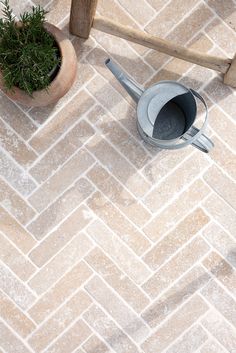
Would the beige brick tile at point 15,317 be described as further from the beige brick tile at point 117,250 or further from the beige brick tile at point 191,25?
the beige brick tile at point 191,25

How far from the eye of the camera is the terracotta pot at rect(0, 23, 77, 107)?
2.27m

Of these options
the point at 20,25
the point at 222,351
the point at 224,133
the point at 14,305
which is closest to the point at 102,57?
the point at 20,25

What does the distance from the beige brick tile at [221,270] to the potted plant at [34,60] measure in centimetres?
91

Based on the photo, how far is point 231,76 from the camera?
242cm

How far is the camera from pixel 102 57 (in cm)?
252

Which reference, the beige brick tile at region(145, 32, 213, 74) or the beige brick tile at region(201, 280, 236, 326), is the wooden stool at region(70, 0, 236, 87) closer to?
the beige brick tile at region(145, 32, 213, 74)

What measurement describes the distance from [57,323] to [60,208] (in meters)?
0.47

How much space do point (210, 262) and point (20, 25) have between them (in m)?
1.21

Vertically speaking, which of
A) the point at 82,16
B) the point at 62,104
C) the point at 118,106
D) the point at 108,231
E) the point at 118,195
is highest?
the point at 82,16

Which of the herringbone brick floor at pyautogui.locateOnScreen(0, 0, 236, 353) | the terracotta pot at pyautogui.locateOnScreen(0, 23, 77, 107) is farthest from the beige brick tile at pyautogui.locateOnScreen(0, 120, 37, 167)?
the terracotta pot at pyautogui.locateOnScreen(0, 23, 77, 107)

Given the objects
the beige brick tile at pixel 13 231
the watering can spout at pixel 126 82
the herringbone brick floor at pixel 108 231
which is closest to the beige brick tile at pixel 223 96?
the herringbone brick floor at pixel 108 231

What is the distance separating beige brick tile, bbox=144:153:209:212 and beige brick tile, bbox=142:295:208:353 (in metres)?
0.42

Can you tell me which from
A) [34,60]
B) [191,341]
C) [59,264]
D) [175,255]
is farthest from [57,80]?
[191,341]

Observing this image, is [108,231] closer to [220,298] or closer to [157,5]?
[220,298]
